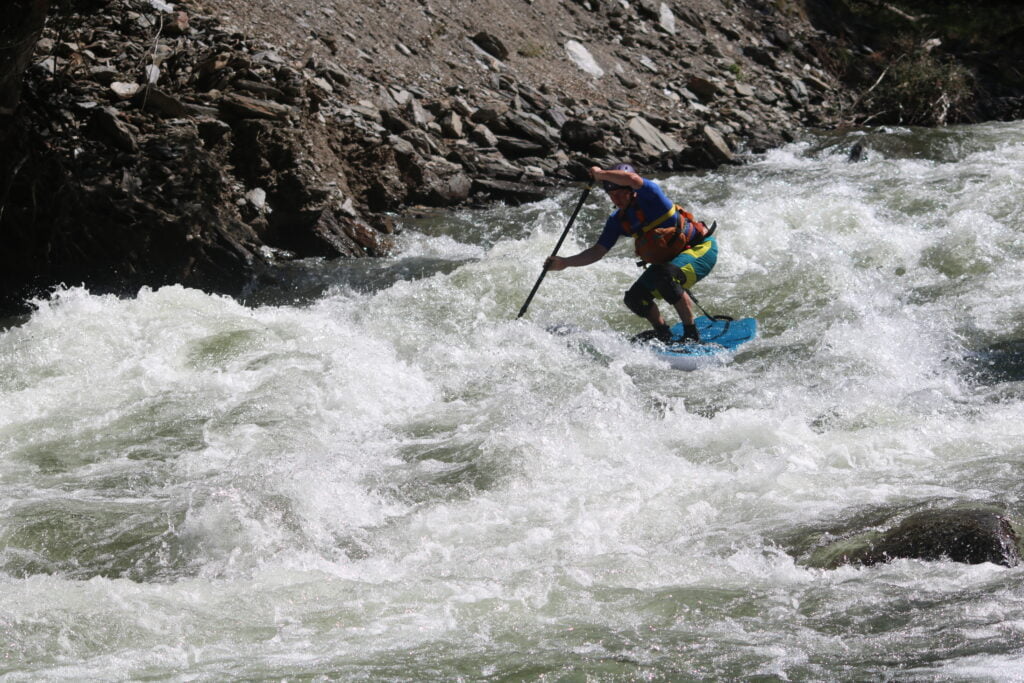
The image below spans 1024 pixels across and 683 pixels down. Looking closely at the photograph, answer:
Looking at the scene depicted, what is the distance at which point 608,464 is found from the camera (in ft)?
18.7

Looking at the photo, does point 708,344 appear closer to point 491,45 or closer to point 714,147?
point 714,147

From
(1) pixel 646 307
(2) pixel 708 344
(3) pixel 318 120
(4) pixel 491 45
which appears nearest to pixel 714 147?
(4) pixel 491 45

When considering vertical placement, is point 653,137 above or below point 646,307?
above

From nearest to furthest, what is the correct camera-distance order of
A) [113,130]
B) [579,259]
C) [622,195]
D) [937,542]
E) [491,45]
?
[937,542] < [622,195] < [579,259] < [113,130] < [491,45]

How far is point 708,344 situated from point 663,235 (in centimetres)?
87

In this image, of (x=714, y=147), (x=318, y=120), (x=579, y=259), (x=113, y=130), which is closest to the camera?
(x=579, y=259)

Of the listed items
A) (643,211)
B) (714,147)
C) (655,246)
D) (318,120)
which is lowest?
(318,120)

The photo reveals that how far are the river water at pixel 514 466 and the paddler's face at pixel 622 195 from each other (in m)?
1.03

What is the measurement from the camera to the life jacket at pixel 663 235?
7.76m

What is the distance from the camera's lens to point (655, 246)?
7.82 meters

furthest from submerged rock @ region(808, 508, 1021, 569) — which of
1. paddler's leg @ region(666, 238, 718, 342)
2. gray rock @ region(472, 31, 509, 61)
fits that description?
gray rock @ region(472, 31, 509, 61)

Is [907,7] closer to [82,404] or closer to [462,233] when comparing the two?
[462,233]

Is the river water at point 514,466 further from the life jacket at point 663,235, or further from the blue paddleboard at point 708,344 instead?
the life jacket at point 663,235

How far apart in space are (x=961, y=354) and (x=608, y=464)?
10.4 feet
